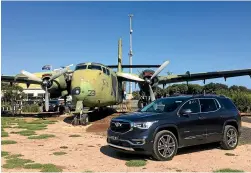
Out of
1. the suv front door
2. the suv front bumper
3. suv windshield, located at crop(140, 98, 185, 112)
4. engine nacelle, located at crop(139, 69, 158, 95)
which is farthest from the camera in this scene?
engine nacelle, located at crop(139, 69, 158, 95)

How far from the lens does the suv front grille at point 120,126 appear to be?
9180 mm

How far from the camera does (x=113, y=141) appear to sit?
31.3 ft

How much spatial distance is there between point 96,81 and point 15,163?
10810mm

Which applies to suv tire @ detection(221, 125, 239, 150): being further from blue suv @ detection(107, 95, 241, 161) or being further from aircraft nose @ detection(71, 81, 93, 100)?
aircraft nose @ detection(71, 81, 93, 100)

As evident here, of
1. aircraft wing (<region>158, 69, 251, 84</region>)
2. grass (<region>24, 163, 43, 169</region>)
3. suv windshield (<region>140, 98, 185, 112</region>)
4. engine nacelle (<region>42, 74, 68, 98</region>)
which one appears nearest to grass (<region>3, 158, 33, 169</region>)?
grass (<region>24, 163, 43, 169</region>)

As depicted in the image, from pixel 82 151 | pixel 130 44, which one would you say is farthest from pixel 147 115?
pixel 130 44

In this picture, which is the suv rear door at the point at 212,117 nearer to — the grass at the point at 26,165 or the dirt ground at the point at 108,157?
the dirt ground at the point at 108,157

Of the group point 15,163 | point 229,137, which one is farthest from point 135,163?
point 229,137

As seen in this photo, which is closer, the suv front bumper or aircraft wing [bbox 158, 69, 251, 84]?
the suv front bumper

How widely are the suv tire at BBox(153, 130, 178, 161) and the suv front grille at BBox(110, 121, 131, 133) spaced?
89 centimetres

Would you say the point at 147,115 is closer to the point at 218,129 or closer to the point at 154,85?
the point at 218,129

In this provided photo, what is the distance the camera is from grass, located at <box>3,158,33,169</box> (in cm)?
827

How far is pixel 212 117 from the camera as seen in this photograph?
10.5 meters

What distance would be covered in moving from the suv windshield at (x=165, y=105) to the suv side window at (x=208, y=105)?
0.79 metres
